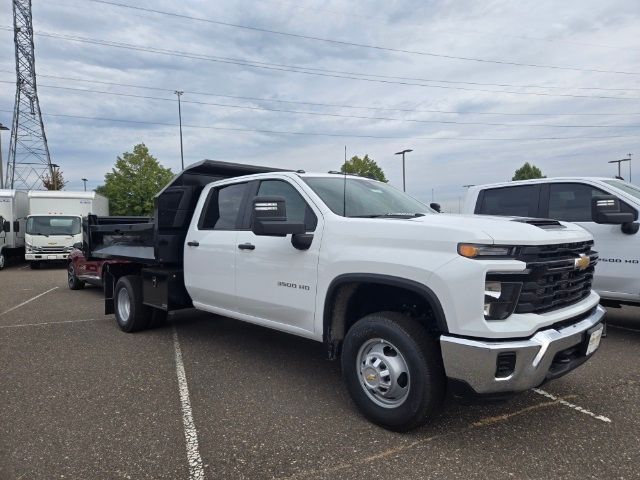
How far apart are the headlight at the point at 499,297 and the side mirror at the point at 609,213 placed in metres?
3.12

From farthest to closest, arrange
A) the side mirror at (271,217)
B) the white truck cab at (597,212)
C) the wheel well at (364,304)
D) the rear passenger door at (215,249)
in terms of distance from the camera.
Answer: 1. the white truck cab at (597,212)
2. the rear passenger door at (215,249)
3. the side mirror at (271,217)
4. the wheel well at (364,304)

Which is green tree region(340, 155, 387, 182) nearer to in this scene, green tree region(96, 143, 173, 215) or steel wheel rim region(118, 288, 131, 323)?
green tree region(96, 143, 173, 215)

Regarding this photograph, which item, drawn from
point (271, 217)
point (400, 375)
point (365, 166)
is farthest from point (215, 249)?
point (365, 166)

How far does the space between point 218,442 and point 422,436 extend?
1.43 m

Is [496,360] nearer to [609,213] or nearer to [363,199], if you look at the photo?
[363,199]

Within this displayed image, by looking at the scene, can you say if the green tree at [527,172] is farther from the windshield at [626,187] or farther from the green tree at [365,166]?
the windshield at [626,187]

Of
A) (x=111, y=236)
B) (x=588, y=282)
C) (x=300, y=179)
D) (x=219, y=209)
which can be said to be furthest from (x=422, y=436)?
(x=111, y=236)

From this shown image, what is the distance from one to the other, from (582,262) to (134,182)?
38.7 m

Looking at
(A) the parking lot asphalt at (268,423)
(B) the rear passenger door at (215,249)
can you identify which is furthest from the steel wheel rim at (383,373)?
(B) the rear passenger door at (215,249)

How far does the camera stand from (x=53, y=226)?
18344mm

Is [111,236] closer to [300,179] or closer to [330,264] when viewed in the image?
[300,179]

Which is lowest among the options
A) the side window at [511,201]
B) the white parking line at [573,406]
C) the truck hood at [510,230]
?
the white parking line at [573,406]

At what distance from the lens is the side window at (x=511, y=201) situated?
668 centimetres

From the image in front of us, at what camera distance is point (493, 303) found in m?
2.91
